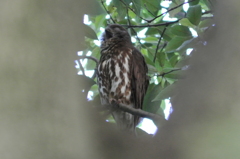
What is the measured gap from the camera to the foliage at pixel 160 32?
3.34m

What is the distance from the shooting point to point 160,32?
13.9ft

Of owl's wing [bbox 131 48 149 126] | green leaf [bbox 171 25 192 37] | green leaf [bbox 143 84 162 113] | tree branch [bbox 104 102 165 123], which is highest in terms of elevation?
green leaf [bbox 171 25 192 37]

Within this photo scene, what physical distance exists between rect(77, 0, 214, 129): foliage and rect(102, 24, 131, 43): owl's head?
0.07 m

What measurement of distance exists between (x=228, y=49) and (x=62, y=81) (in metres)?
0.40

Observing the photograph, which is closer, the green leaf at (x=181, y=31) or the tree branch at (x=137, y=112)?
the tree branch at (x=137, y=112)

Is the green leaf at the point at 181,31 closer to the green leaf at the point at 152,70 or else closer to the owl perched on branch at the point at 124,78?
the green leaf at the point at 152,70

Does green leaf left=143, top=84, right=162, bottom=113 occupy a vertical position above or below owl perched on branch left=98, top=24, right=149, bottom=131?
below

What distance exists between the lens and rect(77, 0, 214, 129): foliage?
3.34m

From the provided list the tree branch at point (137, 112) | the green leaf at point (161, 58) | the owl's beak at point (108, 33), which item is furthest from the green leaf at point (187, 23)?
the owl's beak at point (108, 33)

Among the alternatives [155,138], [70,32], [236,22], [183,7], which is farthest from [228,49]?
[183,7]

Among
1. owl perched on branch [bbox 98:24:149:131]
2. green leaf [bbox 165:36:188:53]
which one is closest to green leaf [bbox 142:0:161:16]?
green leaf [bbox 165:36:188:53]

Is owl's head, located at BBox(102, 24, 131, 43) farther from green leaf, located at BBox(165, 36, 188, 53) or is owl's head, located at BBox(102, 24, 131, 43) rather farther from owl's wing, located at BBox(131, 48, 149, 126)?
green leaf, located at BBox(165, 36, 188, 53)

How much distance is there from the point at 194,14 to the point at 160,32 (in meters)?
0.96

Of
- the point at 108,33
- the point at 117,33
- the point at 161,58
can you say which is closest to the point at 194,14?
the point at 161,58
